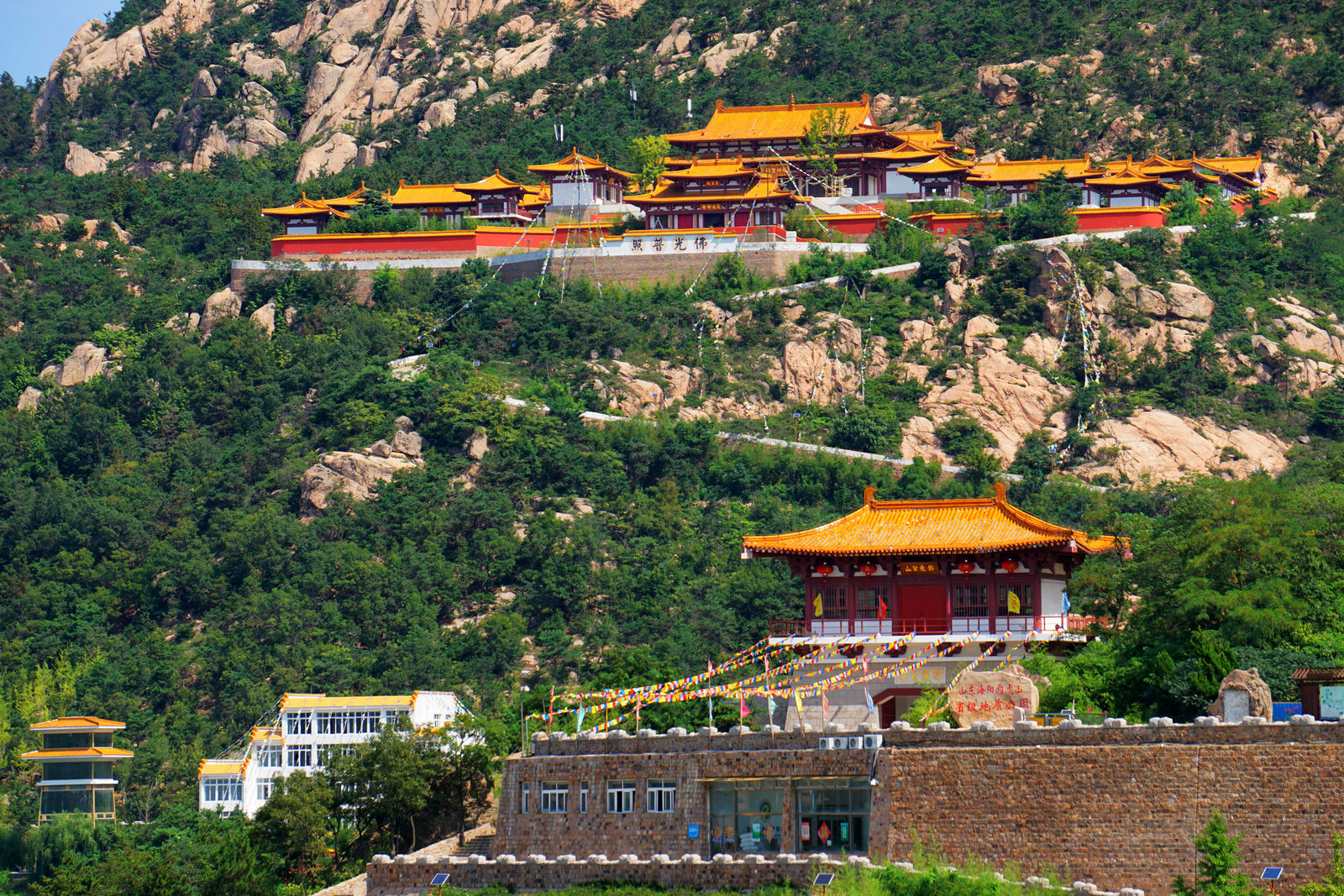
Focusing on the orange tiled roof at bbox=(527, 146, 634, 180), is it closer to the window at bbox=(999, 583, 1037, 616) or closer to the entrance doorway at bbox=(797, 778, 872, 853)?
the window at bbox=(999, 583, 1037, 616)

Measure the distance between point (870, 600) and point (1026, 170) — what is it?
3982cm

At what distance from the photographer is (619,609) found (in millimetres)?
60375

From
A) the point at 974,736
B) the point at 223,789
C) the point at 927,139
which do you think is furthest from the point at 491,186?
the point at 974,736

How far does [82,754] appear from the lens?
57.5 metres

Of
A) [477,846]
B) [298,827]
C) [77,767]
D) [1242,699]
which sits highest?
[1242,699]

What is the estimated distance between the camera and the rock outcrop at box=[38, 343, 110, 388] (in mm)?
77875

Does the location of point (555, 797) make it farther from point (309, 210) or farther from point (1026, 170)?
point (309, 210)

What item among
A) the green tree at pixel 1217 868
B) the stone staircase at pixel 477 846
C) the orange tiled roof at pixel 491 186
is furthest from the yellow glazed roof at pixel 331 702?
the green tree at pixel 1217 868

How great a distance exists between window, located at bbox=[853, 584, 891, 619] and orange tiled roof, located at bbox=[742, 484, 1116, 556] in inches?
38.0

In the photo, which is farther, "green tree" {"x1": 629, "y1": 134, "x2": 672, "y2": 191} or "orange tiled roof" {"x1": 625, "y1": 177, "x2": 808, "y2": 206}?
"green tree" {"x1": 629, "y1": 134, "x2": 672, "y2": 191}

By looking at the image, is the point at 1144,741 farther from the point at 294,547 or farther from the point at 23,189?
the point at 23,189

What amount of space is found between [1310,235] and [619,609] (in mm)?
30049

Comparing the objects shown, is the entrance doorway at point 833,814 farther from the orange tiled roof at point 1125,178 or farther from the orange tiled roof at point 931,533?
the orange tiled roof at point 1125,178

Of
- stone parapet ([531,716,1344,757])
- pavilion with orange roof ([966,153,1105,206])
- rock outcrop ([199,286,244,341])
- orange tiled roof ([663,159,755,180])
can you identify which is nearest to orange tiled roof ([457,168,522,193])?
orange tiled roof ([663,159,755,180])
